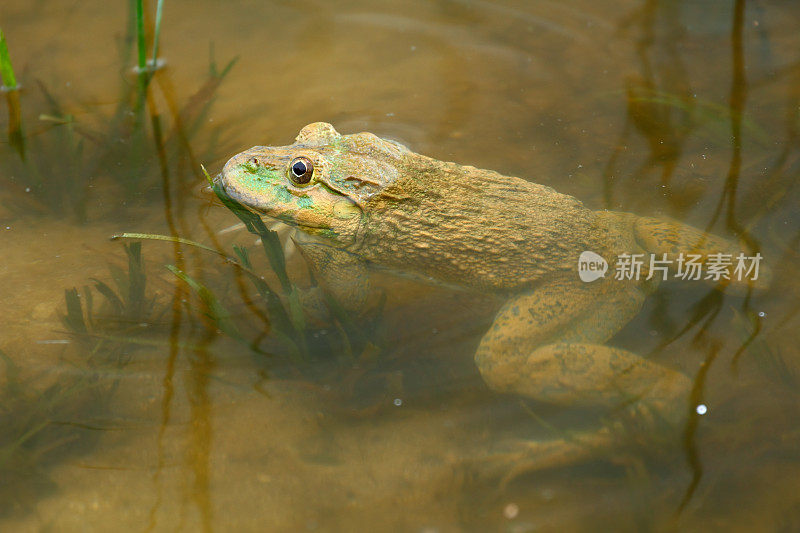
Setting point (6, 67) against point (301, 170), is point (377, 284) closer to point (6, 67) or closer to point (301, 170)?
point (301, 170)

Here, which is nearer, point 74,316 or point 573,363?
point 573,363

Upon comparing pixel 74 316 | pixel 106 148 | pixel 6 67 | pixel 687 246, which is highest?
pixel 6 67

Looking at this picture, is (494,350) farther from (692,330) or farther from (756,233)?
(756,233)

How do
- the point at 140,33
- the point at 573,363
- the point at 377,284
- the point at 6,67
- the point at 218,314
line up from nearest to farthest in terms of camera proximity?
the point at 573,363
the point at 218,314
the point at 377,284
the point at 140,33
the point at 6,67

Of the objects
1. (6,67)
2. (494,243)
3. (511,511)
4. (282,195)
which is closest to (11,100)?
(6,67)

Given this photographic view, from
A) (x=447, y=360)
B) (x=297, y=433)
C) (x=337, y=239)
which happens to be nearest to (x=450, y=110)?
(x=337, y=239)
